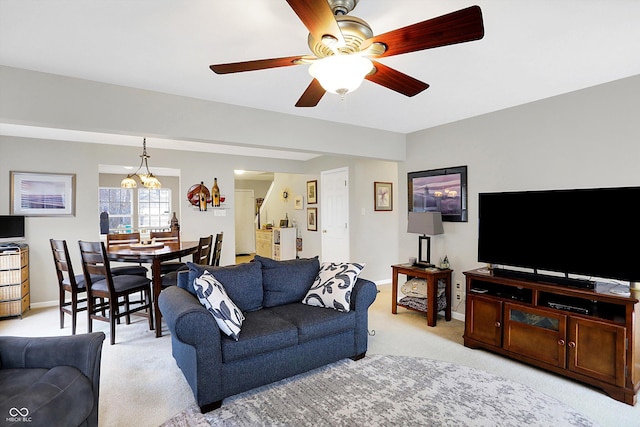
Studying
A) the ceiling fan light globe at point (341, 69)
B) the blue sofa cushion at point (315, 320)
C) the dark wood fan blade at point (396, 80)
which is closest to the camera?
the ceiling fan light globe at point (341, 69)

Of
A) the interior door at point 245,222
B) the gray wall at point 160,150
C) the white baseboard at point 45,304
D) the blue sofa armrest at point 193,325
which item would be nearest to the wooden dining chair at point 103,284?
the gray wall at point 160,150

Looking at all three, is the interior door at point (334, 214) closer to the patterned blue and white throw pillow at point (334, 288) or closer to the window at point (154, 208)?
the patterned blue and white throw pillow at point (334, 288)

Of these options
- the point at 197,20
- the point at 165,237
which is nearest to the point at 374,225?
the point at 165,237

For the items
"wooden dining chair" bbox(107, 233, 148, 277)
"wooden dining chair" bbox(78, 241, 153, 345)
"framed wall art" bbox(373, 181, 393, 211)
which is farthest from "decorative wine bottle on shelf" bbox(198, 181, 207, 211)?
"framed wall art" bbox(373, 181, 393, 211)

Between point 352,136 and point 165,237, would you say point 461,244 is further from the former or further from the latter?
point 165,237

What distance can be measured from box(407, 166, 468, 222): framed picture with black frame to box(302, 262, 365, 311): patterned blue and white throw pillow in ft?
5.19

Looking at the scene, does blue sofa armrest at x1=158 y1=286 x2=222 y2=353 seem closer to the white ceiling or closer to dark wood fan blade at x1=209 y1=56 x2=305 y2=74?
dark wood fan blade at x1=209 y1=56 x2=305 y2=74

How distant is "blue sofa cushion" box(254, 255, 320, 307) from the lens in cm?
304

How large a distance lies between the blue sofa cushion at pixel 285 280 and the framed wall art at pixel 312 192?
3.42m

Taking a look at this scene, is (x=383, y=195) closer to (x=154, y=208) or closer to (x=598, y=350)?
(x=598, y=350)

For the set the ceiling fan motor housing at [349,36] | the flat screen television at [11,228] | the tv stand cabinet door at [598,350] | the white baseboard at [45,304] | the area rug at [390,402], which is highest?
the ceiling fan motor housing at [349,36]

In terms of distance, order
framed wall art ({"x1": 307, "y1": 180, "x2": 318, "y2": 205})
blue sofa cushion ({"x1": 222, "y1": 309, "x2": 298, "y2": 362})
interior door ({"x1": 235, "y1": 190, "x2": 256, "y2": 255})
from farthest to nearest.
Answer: interior door ({"x1": 235, "y1": 190, "x2": 256, "y2": 255}), framed wall art ({"x1": 307, "y1": 180, "x2": 318, "y2": 205}), blue sofa cushion ({"x1": 222, "y1": 309, "x2": 298, "y2": 362})

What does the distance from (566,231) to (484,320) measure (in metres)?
1.03

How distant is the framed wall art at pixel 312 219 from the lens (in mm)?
6636
